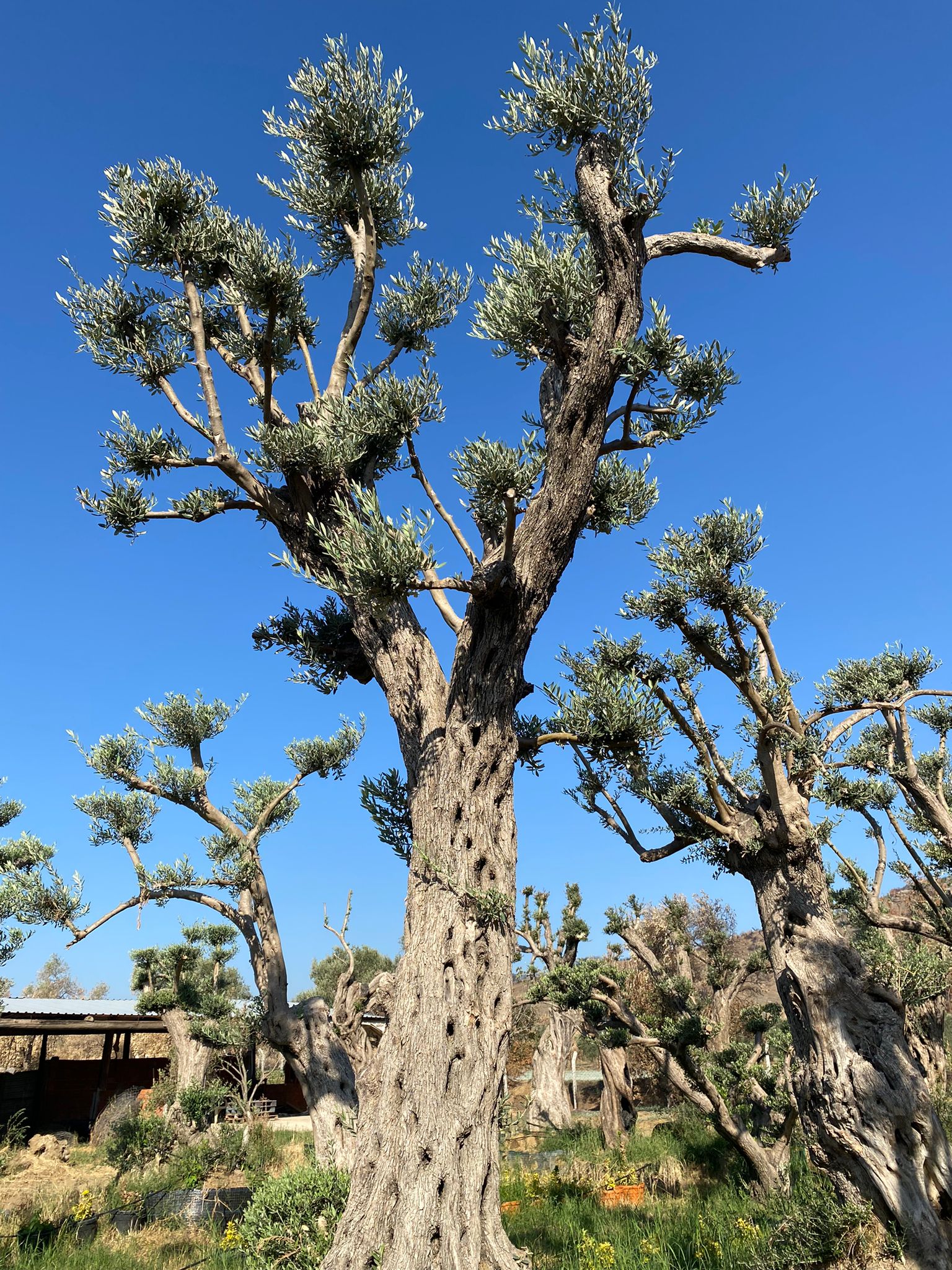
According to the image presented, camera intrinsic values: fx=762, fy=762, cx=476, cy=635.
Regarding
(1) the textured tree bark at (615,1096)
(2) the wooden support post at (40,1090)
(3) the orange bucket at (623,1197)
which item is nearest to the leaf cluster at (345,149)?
(3) the orange bucket at (623,1197)

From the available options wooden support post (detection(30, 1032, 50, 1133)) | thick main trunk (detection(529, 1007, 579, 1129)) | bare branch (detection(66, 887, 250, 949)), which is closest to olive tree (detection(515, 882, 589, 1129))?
thick main trunk (detection(529, 1007, 579, 1129))

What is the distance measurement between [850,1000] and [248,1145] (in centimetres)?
1233

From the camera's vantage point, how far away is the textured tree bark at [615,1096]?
1611 cm

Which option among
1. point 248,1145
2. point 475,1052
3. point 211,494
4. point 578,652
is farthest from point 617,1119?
point 211,494

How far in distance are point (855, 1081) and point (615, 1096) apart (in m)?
11.9

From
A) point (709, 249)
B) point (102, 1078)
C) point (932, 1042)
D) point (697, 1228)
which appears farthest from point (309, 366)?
point (102, 1078)

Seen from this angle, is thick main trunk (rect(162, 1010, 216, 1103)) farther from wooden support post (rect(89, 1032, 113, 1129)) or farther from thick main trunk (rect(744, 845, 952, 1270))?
thick main trunk (rect(744, 845, 952, 1270))

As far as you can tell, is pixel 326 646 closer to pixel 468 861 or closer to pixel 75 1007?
pixel 468 861

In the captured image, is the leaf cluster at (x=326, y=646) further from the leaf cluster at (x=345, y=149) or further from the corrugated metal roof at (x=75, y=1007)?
the corrugated metal roof at (x=75, y=1007)

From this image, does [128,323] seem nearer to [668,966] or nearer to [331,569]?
[331,569]

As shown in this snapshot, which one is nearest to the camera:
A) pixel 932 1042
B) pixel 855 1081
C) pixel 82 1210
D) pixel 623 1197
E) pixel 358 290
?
pixel 855 1081

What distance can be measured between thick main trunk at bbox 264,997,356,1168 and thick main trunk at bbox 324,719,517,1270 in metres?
4.83

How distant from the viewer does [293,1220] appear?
5.29 metres

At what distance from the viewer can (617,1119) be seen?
16188 millimetres
